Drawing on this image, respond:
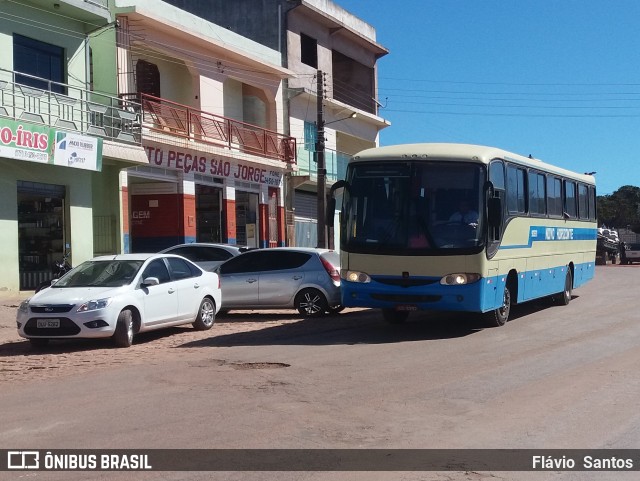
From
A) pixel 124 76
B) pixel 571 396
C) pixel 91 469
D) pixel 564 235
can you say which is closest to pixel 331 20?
pixel 124 76

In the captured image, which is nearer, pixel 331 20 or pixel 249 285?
pixel 249 285

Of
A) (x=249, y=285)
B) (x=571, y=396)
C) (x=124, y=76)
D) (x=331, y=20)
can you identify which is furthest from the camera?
(x=331, y=20)

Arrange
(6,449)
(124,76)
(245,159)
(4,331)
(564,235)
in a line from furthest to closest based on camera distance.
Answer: (245,159) → (124,76) → (564,235) → (4,331) → (6,449)

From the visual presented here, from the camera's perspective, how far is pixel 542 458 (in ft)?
22.2

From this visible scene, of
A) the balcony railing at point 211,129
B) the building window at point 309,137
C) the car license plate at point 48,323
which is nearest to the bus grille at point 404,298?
the car license plate at point 48,323

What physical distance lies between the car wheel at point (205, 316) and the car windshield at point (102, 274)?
196 centimetres

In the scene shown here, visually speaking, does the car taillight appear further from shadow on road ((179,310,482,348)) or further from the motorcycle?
the motorcycle

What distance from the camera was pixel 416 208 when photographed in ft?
48.3

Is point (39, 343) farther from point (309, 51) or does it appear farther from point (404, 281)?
point (309, 51)

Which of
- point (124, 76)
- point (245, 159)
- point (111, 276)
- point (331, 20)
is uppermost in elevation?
point (331, 20)

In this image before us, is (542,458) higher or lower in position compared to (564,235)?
lower

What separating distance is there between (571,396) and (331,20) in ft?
107

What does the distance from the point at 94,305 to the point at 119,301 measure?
43cm

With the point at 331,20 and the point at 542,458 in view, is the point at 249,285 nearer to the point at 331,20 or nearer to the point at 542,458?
the point at 542,458
